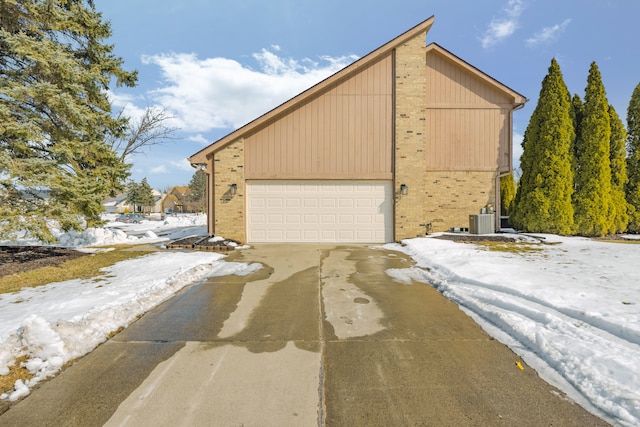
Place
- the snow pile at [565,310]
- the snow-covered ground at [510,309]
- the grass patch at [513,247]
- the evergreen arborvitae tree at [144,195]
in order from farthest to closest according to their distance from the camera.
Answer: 1. the evergreen arborvitae tree at [144,195]
2. the grass patch at [513,247]
3. the snow-covered ground at [510,309]
4. the snow pile at [565,310]

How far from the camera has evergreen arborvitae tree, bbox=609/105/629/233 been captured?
443 inches

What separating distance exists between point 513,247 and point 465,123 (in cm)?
548

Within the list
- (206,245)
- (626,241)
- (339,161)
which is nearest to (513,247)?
(626,241)

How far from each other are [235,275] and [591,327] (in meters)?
5.76

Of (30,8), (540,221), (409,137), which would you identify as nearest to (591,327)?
(409,137)

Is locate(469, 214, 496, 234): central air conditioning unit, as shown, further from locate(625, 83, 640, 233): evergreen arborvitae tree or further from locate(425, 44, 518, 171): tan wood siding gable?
locate(625, 83, 640, 233): evergreen arborvitae tree

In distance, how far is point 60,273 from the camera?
6.23 metres

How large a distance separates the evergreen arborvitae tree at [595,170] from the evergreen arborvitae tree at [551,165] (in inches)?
20.1

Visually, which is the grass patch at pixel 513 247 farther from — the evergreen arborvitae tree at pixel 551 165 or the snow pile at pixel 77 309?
the snow pile at pixel 77 309

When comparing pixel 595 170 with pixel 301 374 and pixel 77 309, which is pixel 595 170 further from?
pixel 77 309

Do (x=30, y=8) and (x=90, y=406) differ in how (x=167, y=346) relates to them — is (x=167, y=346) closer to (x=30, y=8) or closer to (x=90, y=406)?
(x=90, y=406)

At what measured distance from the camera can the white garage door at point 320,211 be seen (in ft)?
36.0

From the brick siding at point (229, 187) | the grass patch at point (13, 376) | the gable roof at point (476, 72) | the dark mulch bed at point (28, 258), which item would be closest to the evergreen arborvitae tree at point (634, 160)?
the gable roof at point (476, 72)

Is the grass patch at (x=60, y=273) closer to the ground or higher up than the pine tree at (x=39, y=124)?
closer to the ground
